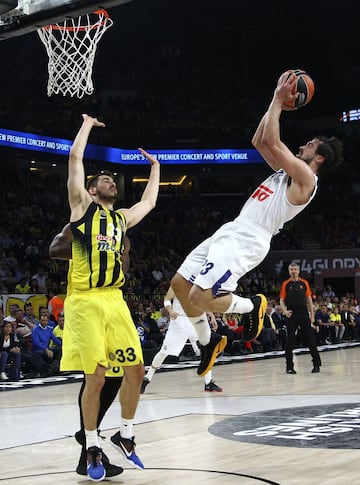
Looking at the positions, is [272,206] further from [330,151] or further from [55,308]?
[55,308]

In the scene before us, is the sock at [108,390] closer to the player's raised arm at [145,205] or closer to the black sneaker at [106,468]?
the black sneaker at [106,468]

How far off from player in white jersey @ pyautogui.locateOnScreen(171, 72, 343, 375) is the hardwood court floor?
0.98 m

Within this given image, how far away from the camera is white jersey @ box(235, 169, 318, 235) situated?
17.4ft

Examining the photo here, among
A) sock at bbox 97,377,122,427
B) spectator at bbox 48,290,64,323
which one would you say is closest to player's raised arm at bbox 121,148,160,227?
sock at bbox 97,377,122,427

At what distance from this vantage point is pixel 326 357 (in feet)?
49.9

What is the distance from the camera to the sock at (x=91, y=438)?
4906mm

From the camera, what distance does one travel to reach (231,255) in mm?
5246

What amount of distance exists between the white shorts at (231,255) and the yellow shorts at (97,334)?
588 mm

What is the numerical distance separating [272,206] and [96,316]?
144 cm

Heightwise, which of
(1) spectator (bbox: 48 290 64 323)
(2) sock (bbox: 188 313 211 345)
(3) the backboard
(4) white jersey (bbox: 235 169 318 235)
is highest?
(3) the backboard

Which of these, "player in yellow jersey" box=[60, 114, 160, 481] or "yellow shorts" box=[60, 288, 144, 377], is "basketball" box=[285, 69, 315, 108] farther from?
"yellow shorts" box=[60, 288, 144, 377]

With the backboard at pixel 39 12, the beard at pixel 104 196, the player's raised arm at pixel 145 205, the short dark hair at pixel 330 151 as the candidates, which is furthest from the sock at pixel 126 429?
the backboard at pixel 39 12

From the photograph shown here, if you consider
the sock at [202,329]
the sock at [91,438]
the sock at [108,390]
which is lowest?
the sock at [91,438]

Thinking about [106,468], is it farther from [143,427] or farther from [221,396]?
[221,396]
